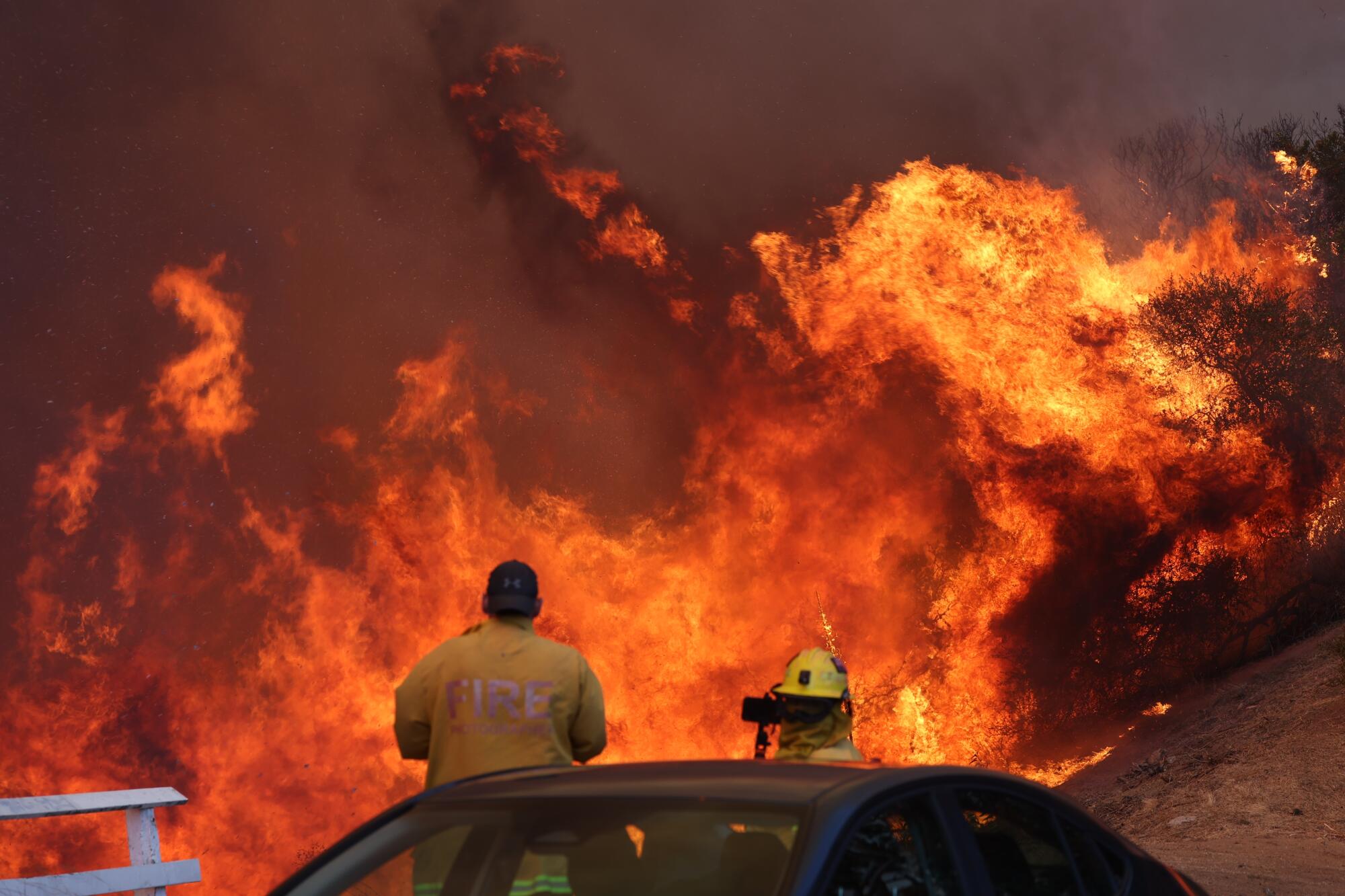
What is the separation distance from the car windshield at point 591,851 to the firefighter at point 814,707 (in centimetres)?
275

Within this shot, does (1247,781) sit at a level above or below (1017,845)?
above

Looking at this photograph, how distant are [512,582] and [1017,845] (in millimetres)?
2354

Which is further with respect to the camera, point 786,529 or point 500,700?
point 786,529

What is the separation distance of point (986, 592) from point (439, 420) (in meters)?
12.5

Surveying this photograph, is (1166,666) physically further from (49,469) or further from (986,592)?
(49,469)

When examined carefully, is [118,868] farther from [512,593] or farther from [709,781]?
[709,781]

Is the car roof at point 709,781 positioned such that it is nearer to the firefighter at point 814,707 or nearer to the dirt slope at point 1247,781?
the firefighter at point 814,707

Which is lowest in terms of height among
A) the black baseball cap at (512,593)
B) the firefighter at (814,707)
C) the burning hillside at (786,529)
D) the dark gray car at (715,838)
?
the dark gray car at (715,838)

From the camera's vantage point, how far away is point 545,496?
2922 cm

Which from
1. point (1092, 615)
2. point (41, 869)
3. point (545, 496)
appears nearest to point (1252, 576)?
point (1092, 615)

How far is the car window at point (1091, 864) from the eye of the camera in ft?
12.0

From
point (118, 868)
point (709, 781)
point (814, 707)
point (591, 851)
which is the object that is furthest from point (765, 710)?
point (591, 851)

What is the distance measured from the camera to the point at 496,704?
5027 millimetres

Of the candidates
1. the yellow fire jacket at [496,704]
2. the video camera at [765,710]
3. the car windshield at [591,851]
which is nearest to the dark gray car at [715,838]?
the car windshield at [591,851]
